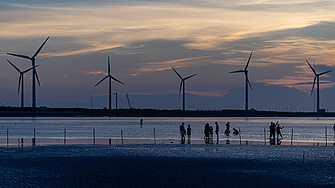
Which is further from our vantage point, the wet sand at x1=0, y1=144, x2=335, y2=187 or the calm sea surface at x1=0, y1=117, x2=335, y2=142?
the calm sea surface at x1=0, y1=117, x2=335, y2=142

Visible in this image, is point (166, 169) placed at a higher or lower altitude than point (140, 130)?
higher

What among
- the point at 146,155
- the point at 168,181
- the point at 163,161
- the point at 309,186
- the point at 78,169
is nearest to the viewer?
the point at 309,186

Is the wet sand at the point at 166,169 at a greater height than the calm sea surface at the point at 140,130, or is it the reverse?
the wet sand at the point at 166,169

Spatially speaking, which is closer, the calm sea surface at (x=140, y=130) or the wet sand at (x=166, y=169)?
the wet sand at (x=166, y=169)

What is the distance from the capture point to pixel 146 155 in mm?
34625

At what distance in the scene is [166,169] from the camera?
2708 cm

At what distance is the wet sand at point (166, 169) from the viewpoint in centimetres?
2264

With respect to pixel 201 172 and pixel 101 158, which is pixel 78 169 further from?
pixel 201 172

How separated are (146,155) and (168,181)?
1179 cm

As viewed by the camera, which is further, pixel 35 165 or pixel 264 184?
pixel 35 165

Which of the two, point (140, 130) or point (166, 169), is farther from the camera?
point (140, 130)

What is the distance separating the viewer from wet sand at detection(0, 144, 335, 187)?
891 inches

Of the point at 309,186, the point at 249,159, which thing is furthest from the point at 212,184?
the point at 249,159

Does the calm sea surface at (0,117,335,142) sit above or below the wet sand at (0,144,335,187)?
below
